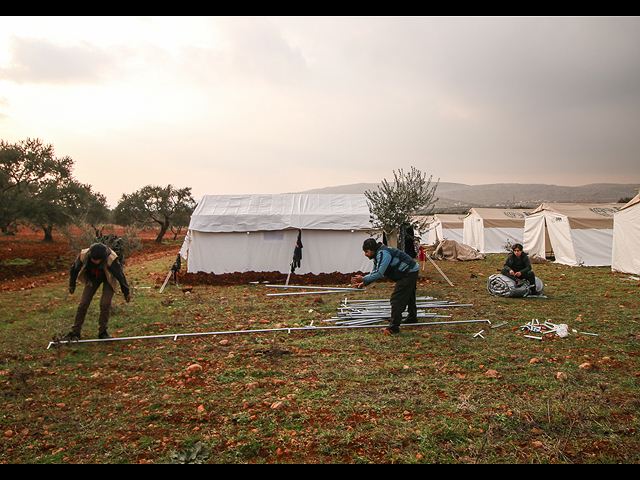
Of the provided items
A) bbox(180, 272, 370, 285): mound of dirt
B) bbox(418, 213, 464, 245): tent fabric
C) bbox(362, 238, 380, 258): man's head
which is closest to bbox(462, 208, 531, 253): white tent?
bbox(418, 213, 464, 245): tent fabric

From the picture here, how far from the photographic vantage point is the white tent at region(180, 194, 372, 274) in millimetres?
13609

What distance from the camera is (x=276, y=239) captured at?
45.6 ft

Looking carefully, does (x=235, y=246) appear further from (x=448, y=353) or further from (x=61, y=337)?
(x=448, y=353)

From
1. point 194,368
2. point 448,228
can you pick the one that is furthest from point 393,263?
point 448,228

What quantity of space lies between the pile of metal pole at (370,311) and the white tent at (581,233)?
11710mm

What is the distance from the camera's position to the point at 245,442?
3.22 metres

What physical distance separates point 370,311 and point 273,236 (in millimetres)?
6914

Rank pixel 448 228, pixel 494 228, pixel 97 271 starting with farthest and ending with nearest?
pixel 448 228
pixel 494 228
pixel 97 271

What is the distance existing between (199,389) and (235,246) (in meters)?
9.86

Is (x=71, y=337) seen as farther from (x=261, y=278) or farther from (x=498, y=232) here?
(x=498, y=232)

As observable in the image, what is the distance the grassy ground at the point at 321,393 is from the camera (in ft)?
10.3

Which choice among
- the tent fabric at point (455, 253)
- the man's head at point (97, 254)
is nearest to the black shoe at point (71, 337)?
the man's head at point (97, 254)

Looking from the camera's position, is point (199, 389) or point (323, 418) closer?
point (323, 418)
